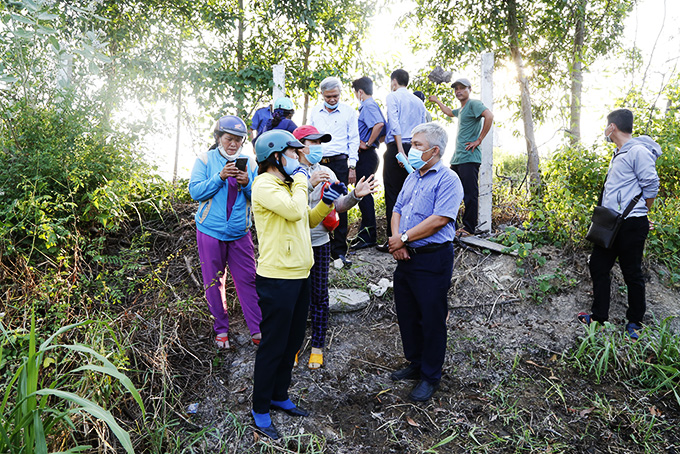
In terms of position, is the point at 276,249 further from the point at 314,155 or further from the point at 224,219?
the point at 224,219

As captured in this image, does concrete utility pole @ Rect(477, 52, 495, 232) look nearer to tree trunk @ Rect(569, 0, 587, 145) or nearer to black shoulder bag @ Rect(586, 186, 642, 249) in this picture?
black shoulder bag @ Rect(586, 186, 642, 249)

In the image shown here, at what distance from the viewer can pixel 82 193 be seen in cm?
444

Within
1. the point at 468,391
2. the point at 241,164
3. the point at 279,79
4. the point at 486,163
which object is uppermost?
the point at 279,79

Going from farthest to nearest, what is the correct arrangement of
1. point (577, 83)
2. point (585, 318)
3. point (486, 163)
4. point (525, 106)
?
point (577, 83), point (525, 106), point (486, 163), point (585, 318)

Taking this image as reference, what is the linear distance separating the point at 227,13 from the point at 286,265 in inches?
225

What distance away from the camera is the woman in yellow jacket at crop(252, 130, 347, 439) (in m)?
2.71

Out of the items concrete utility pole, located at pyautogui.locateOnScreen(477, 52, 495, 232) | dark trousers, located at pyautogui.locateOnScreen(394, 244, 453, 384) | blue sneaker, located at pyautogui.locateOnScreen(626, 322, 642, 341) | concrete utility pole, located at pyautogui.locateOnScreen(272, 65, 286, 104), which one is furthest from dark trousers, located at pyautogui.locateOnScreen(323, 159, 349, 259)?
blue sneaker, located at pyautogui.locateOnScreen(626, 322, 642, 341)

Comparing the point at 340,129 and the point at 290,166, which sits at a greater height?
the point at 340,129

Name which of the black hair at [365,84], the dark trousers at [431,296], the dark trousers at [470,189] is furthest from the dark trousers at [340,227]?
the dark trousers at [431,296]

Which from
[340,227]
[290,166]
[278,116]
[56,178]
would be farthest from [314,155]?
[56,178]

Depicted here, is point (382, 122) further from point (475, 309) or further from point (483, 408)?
point (483, 408)

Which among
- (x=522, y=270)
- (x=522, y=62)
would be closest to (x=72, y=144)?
(x=522, y=270)

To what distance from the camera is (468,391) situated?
347cm

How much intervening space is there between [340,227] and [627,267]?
2890mm
